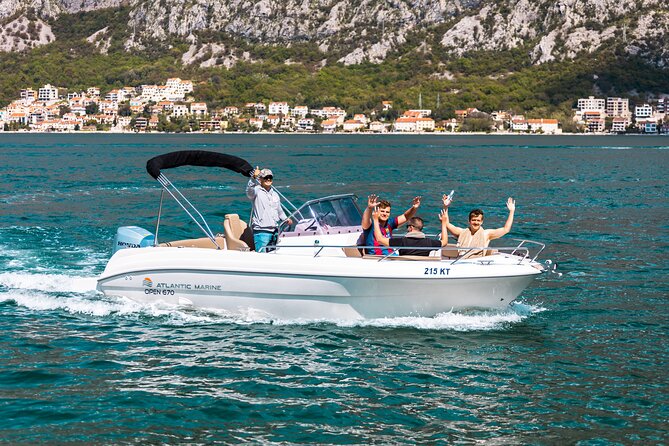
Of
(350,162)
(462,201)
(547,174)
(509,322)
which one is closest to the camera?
(509,322)

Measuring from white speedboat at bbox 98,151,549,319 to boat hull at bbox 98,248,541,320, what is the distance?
0.01 m

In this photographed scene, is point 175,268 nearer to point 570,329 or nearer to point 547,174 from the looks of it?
point 570,329

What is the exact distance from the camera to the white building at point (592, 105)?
196 m

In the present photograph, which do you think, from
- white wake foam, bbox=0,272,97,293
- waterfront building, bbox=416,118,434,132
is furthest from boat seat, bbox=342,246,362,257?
waterfront building, bbox=416,118,434,132

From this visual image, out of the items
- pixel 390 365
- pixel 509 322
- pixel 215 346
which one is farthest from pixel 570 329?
pixel 215 346

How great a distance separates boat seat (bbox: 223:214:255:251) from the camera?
→ 13742mm

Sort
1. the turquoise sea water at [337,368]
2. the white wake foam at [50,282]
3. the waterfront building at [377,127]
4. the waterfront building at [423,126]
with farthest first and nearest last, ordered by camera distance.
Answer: the waterfront building at [377,127]
the waterfront building at [423,126]
the white wake foam at [50,282]
the turquoise sea water at [337,368]

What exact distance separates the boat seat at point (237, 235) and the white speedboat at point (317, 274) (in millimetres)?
16

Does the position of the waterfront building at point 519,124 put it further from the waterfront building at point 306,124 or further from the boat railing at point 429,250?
the boat railing at point 429,250

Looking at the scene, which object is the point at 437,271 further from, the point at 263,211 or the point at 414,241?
the point at 263,211

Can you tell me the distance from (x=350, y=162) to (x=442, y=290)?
6224cm

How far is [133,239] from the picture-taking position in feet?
48.7

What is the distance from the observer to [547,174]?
182 feet

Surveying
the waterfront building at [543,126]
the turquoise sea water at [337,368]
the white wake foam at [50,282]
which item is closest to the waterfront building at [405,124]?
the waterfront building at [543,126]
